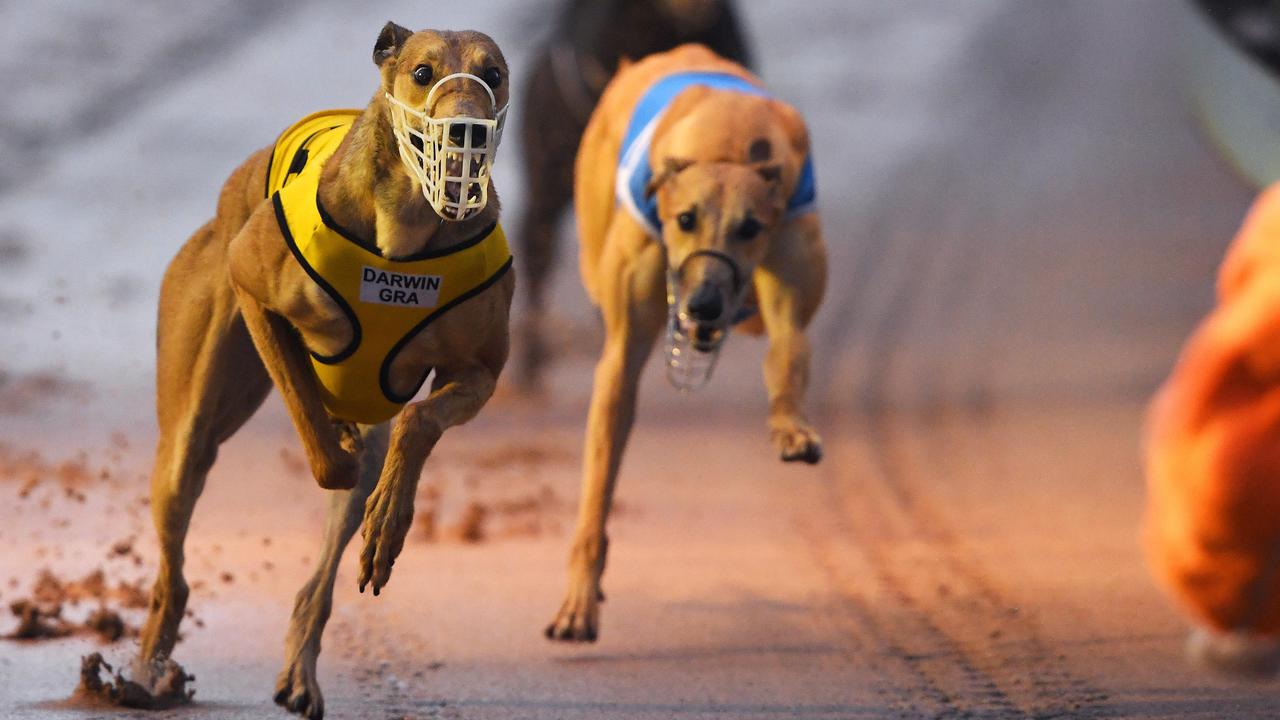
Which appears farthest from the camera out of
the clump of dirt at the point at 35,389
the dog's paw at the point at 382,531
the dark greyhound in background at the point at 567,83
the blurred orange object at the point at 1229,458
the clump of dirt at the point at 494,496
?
the clump of dirt at the point at 35,389

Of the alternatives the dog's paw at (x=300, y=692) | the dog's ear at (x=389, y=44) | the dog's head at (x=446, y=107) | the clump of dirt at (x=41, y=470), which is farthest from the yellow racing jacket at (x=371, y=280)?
the clump of dirt at (x=41, y=470)

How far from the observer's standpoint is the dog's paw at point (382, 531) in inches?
130

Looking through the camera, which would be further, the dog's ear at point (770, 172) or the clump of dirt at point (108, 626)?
the dog's ear at point (770, 172)

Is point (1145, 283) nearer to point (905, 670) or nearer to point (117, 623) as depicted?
point (905, 670)

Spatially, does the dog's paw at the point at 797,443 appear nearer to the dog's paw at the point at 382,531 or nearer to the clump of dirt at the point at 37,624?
the dog's paw at the point at 382,531

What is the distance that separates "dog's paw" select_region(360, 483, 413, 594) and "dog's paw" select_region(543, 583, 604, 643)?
5.18ft

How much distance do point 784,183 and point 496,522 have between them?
230 centimetres

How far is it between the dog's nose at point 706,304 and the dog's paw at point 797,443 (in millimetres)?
333

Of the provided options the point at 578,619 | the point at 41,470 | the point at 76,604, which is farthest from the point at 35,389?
the point at 578,619

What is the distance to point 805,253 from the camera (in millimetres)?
5055

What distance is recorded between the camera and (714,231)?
482 cm

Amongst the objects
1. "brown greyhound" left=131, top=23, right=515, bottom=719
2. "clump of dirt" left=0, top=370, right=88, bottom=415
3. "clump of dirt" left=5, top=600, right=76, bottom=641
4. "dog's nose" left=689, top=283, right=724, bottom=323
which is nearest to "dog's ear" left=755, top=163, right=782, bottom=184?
"dog's nose" left=689, top=283, right=724, bottom=323

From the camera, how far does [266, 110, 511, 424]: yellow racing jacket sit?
3504mm

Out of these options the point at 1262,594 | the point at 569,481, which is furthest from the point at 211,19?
the point at 1262,594
